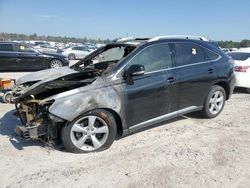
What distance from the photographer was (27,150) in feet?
15.9

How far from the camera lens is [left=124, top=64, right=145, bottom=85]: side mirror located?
493 cm

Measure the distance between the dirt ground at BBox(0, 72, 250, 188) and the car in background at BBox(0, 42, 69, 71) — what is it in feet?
32.1

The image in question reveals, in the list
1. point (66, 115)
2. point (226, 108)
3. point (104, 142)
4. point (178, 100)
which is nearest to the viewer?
point (66, 115)

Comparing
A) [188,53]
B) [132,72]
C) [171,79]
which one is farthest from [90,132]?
[188,53]

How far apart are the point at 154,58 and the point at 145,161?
188 centimetres

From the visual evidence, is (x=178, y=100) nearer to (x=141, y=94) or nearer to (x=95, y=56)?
(x=141, y=94)

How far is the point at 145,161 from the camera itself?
4.48 metres

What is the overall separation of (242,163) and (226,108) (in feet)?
10.9

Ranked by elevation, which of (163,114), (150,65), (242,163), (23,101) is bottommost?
(242,163)

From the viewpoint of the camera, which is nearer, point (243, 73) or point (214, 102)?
point (214, 102)

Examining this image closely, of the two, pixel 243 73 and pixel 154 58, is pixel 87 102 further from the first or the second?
pixel 243 73

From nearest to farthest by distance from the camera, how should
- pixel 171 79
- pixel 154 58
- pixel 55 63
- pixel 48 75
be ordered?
pixel 154 58 < pixel 171 79 < pixel 48 75 < pixel 55 63

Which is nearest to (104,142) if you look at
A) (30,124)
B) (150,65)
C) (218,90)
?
(30,124)

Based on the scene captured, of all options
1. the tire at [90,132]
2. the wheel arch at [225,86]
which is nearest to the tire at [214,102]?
the wheel arch at [225,86]
